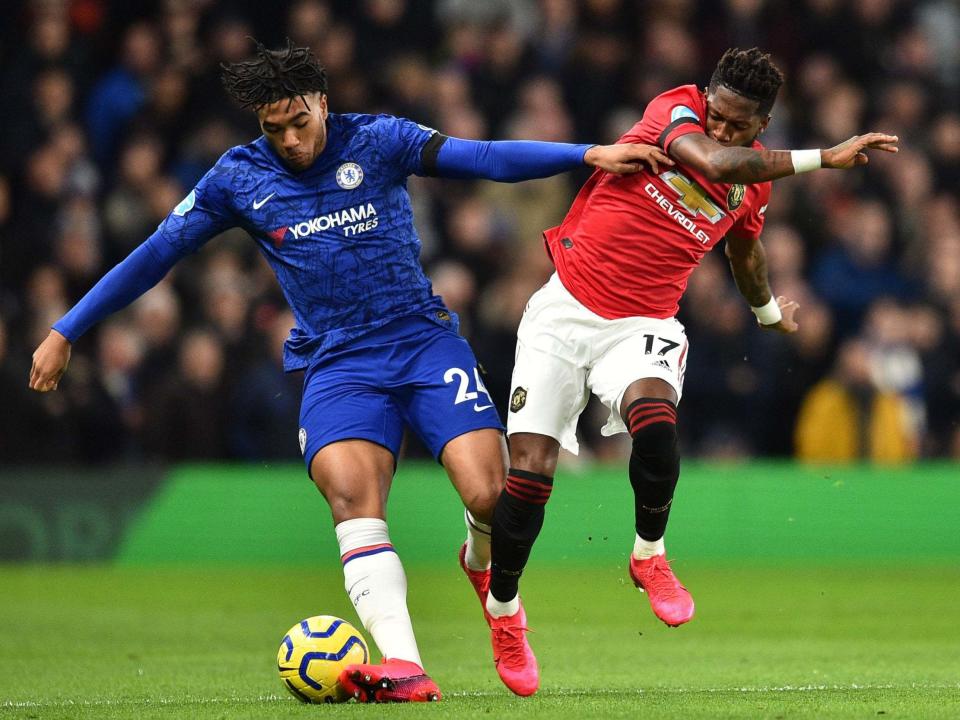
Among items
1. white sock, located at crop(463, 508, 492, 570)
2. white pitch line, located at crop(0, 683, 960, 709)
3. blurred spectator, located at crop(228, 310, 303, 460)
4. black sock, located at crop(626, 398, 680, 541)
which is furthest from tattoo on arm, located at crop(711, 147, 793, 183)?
blurred spectator, located at crop(228, 310, 303, 460)

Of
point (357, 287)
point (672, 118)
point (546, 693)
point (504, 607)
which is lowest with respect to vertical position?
point (546, 693)

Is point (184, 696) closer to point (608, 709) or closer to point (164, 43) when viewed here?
point (608, 709)

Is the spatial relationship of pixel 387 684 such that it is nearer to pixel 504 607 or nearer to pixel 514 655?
pixel 514 655

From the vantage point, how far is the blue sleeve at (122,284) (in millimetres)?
7285

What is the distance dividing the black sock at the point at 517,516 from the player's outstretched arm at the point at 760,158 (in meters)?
1.45

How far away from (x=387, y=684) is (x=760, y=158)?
2.53 m

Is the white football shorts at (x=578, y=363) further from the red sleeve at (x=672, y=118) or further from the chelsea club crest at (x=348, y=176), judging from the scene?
the chelsea club crest at (x=348, y=176)

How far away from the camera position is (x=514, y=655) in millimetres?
7359

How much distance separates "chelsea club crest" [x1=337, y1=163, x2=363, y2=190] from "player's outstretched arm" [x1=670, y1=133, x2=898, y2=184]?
134 centimetres

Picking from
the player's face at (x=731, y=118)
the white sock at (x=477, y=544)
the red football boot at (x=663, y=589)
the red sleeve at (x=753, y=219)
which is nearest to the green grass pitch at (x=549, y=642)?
the red football boot at (x=663, y=589)

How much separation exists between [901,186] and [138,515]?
7531mm

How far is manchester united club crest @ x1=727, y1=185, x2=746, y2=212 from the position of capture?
24.6 ft

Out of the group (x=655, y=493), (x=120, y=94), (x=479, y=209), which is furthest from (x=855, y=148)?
(x=120, y=94)

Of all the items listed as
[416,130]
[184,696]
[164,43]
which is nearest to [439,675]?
[184,696]
